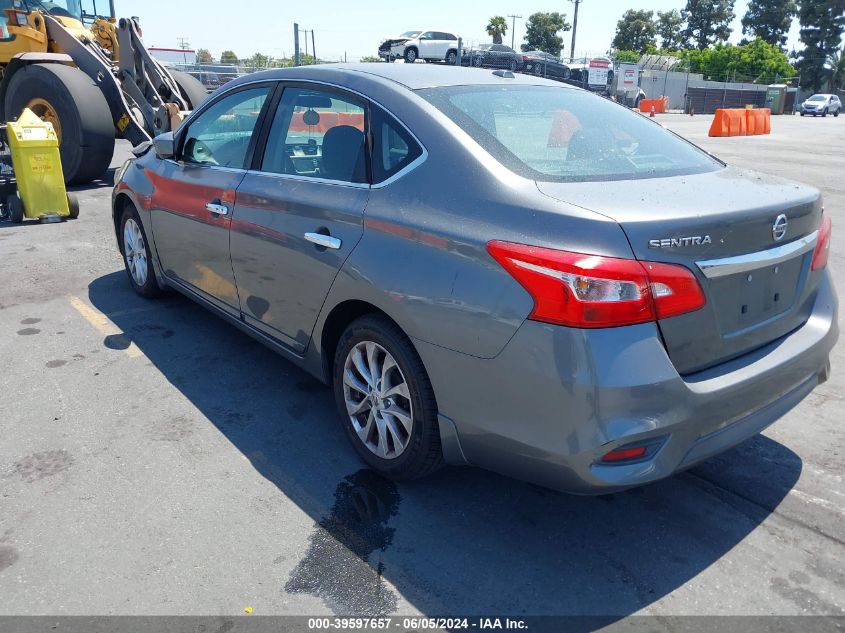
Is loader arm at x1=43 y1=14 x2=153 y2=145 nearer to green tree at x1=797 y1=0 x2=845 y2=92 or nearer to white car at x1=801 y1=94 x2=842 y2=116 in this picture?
white car at x1=801 y1=94 x2=842 y2=116

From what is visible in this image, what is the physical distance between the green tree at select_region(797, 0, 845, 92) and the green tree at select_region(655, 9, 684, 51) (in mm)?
22012

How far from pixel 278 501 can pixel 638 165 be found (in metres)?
2.14

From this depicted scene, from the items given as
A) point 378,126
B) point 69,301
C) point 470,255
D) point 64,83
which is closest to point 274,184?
point 378,126

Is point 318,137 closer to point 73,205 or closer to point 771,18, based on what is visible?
point 73,205

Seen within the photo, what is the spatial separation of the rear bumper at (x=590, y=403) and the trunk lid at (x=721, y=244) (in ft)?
0.35

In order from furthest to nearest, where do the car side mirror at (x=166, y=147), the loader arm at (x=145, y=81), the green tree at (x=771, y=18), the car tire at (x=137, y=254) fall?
the green tree at (x=771, y=18)
the loader arm at (x=145, y=81)
the car tire at (x=137, y=254)
the car side mirror at (x=166, y=147)

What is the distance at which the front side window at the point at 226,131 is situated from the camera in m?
3.93

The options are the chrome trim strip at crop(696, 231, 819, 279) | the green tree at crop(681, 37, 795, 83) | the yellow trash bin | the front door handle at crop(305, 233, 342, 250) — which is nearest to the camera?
the chrome trim strip at crop(696, 231, 819, 279)

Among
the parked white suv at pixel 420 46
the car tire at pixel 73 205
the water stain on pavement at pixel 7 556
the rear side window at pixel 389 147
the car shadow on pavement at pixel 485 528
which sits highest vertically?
the parked white suv at pixel 420 46

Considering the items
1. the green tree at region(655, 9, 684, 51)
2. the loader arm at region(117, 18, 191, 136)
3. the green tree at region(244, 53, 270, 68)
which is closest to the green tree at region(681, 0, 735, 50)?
the green tree at region(655, 9, 684, 51)

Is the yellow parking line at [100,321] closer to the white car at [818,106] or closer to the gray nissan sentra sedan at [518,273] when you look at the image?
the gray nissan sentra sedan at [518,273]

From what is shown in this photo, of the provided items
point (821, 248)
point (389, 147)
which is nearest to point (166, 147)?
point (389, 147)

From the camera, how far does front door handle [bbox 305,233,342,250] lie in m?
3.08

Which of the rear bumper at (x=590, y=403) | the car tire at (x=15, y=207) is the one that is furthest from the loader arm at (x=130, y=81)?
the rear bumper at (x=590, y=403)
